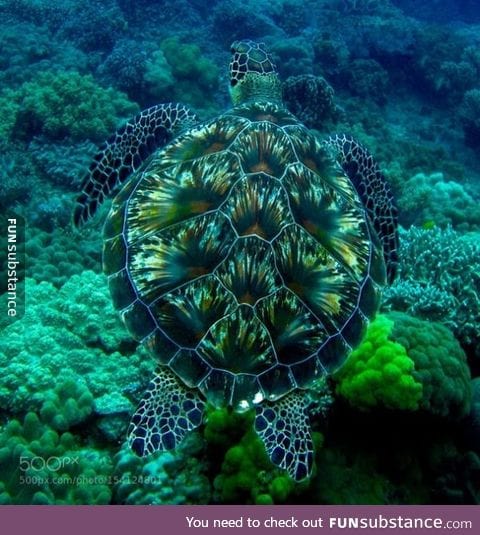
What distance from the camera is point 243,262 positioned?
85.0 inches

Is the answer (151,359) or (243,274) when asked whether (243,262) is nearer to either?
(243,274)

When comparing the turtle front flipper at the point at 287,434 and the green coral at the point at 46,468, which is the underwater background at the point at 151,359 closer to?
the green coral at the point at 46,468

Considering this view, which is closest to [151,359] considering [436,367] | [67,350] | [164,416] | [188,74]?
[67,350]

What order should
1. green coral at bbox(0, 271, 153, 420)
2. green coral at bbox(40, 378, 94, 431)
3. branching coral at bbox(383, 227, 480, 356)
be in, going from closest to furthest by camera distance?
green coral at bbox(40, 378, 94, 431) < green coral at bbox(0, 271, 153, 420) < branching coral at bbox(383, 227, 480, 356)

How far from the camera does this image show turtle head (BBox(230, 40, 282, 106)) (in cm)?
367

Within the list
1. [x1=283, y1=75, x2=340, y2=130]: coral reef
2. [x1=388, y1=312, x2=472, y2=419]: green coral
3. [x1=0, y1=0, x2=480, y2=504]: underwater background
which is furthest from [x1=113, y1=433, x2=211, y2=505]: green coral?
[x1=283, y1=75, x2=340, y2=130]: coral reef

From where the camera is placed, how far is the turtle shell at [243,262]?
210 cm

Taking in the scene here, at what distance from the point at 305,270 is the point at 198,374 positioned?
720 mm

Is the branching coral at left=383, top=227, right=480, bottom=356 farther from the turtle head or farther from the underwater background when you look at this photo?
the turtle head

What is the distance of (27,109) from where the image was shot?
20.2 feet

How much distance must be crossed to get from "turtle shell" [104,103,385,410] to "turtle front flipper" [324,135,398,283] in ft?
2.83

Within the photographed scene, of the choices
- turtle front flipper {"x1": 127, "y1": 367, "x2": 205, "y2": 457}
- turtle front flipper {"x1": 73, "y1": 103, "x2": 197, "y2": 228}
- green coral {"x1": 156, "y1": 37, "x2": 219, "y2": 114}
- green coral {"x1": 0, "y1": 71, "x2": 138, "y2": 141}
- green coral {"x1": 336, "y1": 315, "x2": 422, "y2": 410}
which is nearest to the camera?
turtle front flipper {"x1": 127, "y1": 367, "x2": 205, "y2": 457}

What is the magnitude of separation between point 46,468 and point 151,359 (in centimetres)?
94
